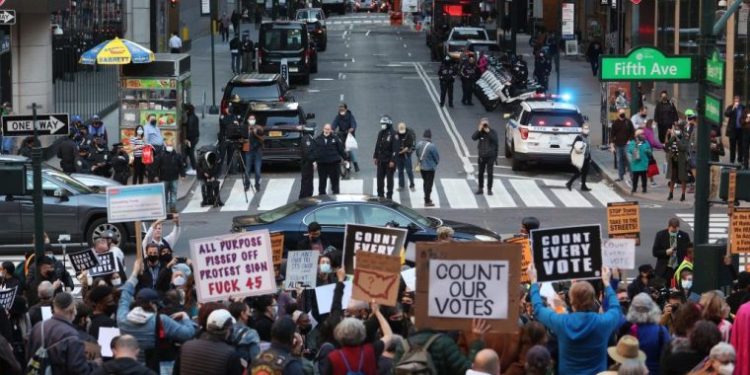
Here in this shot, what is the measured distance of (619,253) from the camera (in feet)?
49.5

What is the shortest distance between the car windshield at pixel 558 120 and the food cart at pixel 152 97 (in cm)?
789

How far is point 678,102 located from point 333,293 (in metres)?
32.5

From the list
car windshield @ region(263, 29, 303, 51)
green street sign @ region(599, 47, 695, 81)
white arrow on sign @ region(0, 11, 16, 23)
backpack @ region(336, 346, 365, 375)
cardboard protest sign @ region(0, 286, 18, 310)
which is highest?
white arrow on sign @ region(0, 11, 16, 23)

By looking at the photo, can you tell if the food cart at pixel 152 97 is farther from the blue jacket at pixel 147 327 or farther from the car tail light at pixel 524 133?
the blue jacket at pixel 147 327

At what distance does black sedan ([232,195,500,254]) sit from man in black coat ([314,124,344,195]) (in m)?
6.75

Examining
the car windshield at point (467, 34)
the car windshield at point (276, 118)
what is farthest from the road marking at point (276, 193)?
the car windshield at point (467, 34)

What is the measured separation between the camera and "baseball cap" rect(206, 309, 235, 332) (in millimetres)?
10570

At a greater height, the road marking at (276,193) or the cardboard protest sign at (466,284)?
the cardboard protest sign at (466,284)

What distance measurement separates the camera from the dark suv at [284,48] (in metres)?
51.0

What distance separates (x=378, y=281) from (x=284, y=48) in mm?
39985

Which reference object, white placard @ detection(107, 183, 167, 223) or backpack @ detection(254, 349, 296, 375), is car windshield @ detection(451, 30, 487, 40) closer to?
white placard @ detection(107, 183, 167, 223)

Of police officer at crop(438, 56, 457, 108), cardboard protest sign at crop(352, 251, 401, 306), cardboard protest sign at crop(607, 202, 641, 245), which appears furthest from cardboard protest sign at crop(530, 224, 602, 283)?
police officer at crop(438, 56, 457, 108)

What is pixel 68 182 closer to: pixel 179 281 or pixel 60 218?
pixel 60 218

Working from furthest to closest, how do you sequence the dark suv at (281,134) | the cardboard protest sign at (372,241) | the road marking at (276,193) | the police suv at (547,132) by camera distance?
the dark suv at (281,134)
the police suv at (547,132)
the road marking at (276,193)
the cardboard protest sign at (372,241)
